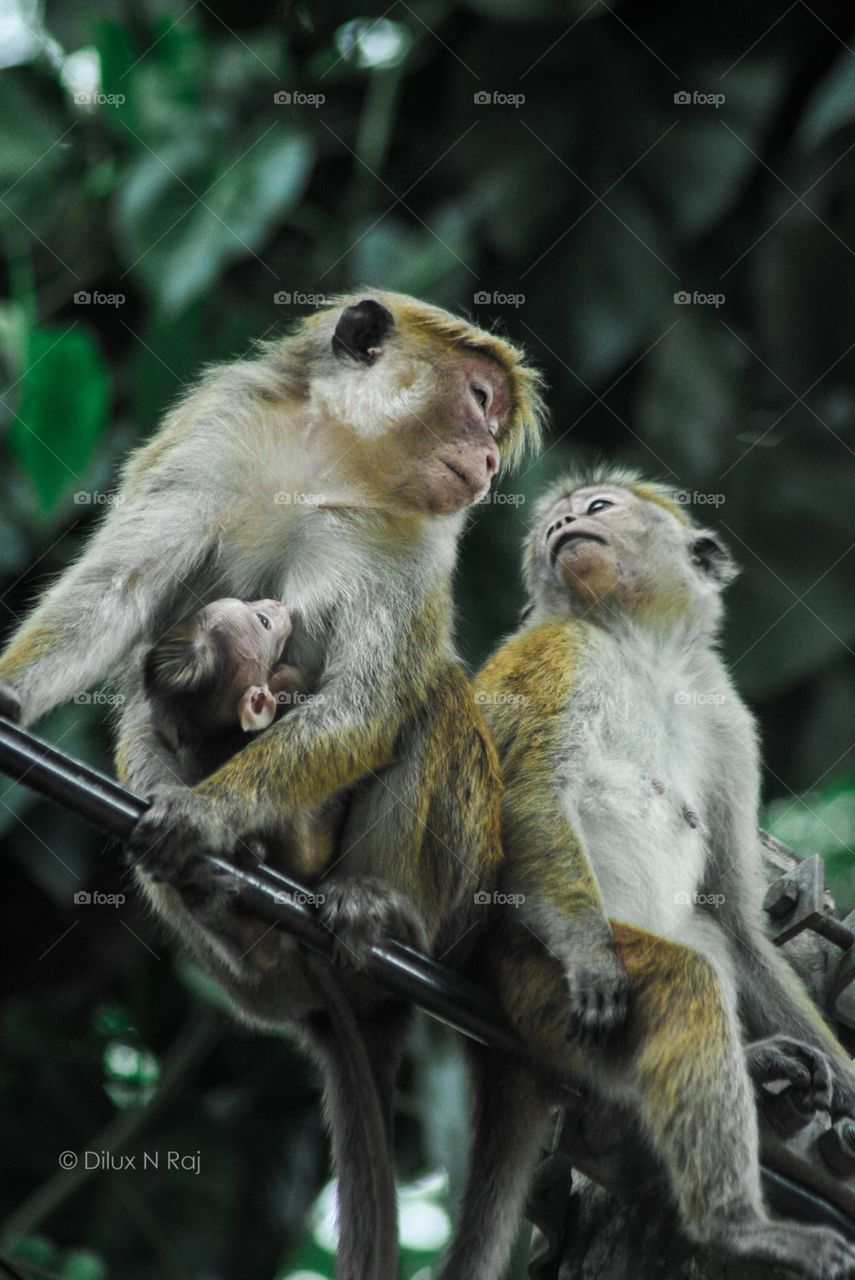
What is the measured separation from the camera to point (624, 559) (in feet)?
16.8

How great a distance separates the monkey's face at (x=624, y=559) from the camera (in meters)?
5.02

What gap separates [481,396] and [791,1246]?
7.56ft

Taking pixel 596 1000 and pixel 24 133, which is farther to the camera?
pixel 24 133

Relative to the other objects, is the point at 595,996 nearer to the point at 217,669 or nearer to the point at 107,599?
the point at 217,669

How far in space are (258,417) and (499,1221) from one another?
2.10 m

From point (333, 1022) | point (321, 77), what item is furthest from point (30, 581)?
point (333, 1022)

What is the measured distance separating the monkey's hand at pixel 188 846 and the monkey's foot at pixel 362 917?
0.26 meters

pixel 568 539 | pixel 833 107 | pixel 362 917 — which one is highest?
pixel 833 107

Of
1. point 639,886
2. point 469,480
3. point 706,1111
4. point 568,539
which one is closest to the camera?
point 706,1111

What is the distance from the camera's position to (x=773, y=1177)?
150 inches

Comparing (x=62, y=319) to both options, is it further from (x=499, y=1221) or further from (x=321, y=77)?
(x=499, y=1221)

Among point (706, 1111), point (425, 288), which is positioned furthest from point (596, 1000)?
point (425, 288)

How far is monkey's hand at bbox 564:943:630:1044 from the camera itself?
384 cm

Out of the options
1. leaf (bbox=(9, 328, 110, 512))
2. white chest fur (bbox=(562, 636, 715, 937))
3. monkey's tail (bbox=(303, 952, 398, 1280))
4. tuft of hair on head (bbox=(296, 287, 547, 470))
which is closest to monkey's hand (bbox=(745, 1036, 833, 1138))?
white chest fur (bbox=(562, 636, 715, 937))
